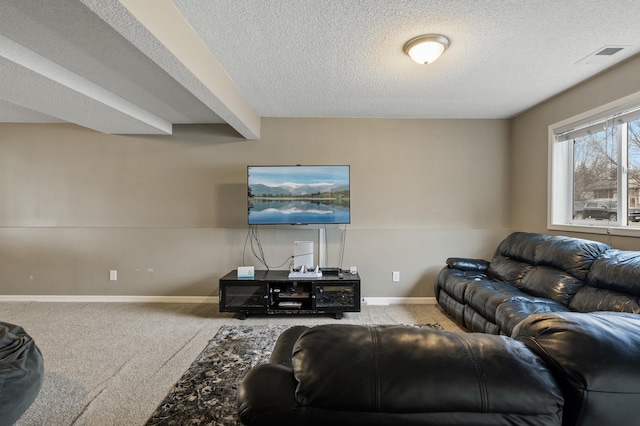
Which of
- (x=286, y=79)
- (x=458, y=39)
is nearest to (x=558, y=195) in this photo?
(x=458, y=39)

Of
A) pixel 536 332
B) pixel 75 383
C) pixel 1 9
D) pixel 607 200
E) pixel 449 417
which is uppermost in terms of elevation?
pixel 1 9

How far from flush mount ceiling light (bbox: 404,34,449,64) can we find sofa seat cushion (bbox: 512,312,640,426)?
2.05m

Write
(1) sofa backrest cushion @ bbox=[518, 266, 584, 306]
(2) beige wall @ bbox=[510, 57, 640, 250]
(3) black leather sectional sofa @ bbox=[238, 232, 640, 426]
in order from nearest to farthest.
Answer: (3) black leather sectional sofa @ bbox=[238, 232, 640, 426] < (1) sofa backrest cushion @ bbox=[518, 266, 584, 306] < (2) beige wall @ bbox=[510, 57, 640, 250]

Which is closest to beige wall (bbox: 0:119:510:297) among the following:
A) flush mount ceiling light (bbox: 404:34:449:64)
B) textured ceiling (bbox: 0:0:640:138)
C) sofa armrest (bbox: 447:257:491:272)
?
sofa armrest (bbox: 447:257:491:272)

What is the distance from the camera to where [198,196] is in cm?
396

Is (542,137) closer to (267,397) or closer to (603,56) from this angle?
(603,56)

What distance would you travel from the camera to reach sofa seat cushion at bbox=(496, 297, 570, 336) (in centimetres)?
206

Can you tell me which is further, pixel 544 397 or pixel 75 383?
pixel 75 383

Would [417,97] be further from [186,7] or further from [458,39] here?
[186,7]

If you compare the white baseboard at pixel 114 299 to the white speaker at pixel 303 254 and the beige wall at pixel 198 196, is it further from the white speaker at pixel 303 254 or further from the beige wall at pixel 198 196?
the white speaker at pixel 303 254

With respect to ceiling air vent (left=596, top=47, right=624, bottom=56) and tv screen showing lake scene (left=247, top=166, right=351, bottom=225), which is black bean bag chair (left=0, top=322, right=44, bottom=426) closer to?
tv screen showing lake scene (left=247, top=166, right=351, bottom=225)

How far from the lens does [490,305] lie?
2.39 metres

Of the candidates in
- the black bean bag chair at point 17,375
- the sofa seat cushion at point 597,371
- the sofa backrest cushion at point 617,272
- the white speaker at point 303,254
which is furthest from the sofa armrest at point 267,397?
the white speaker at point 303,254

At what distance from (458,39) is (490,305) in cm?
204
